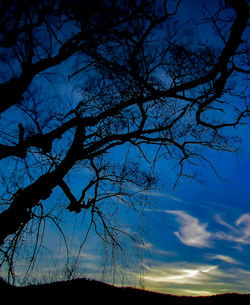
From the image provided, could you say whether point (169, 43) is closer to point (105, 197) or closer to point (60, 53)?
point (60, 53)

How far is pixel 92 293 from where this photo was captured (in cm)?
352

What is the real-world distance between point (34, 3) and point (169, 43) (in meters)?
2.41

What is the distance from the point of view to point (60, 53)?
14.4ft

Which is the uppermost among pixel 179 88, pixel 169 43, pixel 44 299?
pixel 169 43

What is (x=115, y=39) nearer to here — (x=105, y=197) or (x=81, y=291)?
(x=105, y=197)

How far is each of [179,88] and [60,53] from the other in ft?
7.25

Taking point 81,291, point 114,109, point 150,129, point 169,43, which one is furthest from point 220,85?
point 81,291

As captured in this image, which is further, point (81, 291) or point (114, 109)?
point (114, 109)

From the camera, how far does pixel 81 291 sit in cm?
360

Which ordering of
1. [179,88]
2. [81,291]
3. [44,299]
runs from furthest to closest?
[179,88] → [81,291] → [44,299]

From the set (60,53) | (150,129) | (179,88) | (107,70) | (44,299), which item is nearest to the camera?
(44,299)

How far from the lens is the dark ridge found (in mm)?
3411

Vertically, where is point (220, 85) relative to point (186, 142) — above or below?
above

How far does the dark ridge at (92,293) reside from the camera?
3411mm
